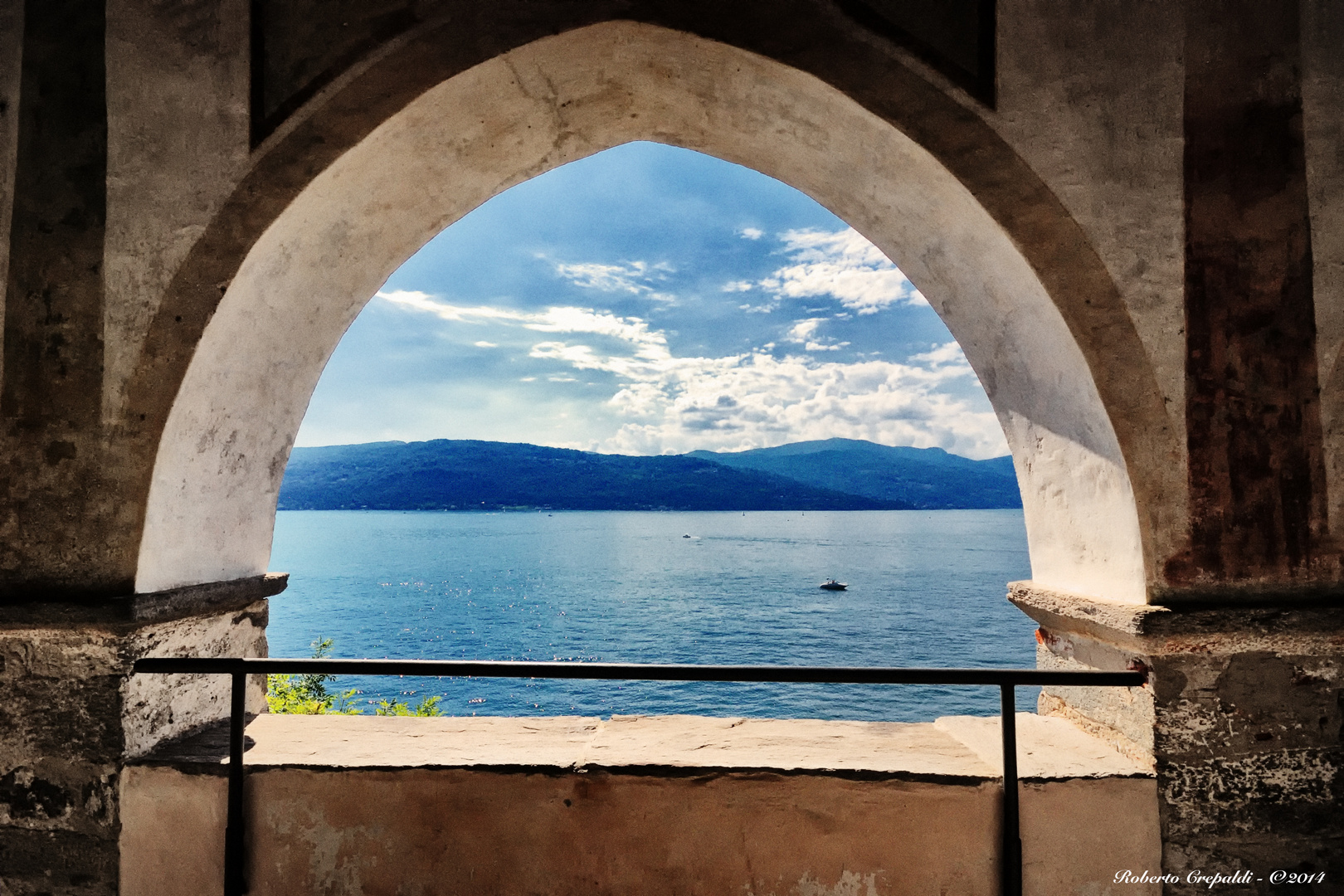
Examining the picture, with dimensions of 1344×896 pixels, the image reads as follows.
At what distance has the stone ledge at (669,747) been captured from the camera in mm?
2490

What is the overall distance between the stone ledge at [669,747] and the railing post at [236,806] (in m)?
0.08

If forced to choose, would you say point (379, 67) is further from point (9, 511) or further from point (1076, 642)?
point (1076, 642)

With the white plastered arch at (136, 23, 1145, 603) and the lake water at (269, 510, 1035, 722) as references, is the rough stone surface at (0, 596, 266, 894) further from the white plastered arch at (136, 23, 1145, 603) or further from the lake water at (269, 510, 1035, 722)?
the lake water at (269, 510, 1035, 722)

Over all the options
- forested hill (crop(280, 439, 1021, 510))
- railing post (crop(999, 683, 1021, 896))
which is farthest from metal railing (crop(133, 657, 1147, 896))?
forested hill (crop(280, 439, 1021, 510))

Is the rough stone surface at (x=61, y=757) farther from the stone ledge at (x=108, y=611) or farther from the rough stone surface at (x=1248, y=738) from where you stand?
the rough stone surface at (x=1248, y=738)

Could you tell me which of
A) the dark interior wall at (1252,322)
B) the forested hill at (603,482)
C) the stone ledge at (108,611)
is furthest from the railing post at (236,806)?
the forested hill at (603,482)

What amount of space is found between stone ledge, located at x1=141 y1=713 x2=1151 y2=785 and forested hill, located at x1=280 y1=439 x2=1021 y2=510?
14600 centimetres

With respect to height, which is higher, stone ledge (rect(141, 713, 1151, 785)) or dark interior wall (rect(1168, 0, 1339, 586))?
dark interior wall (rect(1168, 0, 1339, 586))

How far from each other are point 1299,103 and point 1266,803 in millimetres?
2141

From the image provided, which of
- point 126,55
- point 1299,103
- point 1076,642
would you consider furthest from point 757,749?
point 126,55

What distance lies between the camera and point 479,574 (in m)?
67.4

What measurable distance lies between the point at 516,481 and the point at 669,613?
4194 inches

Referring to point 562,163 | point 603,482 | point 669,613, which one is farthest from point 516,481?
point 562,163

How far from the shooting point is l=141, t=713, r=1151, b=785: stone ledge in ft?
8.17
